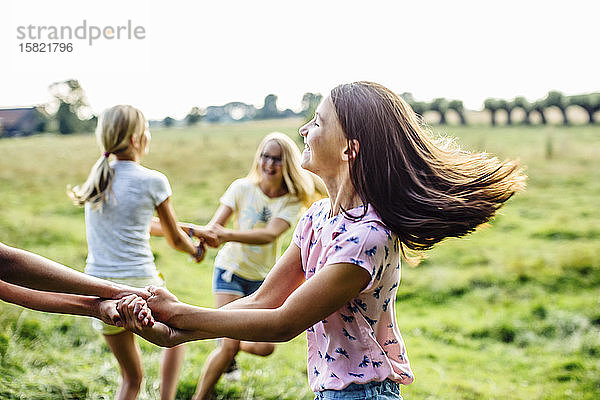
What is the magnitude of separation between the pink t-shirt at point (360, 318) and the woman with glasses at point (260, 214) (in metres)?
2.14

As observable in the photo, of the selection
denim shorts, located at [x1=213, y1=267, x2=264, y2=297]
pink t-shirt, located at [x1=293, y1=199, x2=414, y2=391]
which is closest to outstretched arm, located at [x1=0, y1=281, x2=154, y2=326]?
pink t-shirt, located at [x1=293, y1=199, x2=414, y2=391]

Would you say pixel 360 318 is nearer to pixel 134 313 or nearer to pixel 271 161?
pixel 134 313

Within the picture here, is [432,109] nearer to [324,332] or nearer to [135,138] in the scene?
[135,138]

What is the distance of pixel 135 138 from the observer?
3.73m

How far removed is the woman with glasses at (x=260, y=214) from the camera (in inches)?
171

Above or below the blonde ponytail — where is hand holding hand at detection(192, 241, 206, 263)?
below

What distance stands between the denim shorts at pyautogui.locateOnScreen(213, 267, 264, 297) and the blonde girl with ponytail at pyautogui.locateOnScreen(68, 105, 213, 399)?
67cm

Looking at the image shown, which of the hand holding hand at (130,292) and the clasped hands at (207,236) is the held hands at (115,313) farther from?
the clasped hands at (207,236)

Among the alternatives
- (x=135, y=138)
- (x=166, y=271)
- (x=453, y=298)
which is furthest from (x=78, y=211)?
(x=135, y=138)

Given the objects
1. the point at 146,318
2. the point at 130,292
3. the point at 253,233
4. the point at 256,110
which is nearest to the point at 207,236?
the point at 253,233

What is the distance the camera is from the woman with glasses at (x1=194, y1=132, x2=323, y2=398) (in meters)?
4.35

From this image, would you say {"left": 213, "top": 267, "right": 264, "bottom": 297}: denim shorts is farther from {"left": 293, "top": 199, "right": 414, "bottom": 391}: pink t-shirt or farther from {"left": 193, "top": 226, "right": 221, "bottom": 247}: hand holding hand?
{"left": 293, "top": 199, "right": 414, "bottom": 391}: pink t-shirt

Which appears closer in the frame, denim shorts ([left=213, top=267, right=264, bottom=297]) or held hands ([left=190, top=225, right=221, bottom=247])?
held hands ([left=190, top=225, right=221, bottom=247])

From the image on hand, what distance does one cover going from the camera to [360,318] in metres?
2.11
